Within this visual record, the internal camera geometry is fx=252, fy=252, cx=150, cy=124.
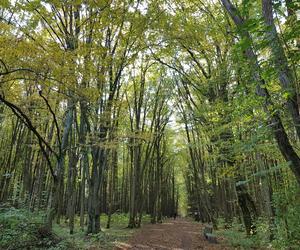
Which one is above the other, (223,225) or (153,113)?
(153,113)

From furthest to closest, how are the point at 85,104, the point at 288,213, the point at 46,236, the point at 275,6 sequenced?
the point at 85,104
the point at 46,236
the point at 288,213
the point at 275,6

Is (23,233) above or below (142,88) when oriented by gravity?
below

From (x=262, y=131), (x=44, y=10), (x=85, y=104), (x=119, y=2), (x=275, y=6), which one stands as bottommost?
(x=262, y=131)

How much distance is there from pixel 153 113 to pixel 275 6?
1764cm

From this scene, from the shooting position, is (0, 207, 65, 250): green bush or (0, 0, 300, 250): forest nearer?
(0, 0, 300, 250): forest

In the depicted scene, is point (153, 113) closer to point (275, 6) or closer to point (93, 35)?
point (93, 35)

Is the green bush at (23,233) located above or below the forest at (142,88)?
below

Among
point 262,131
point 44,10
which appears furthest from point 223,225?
point 44,10

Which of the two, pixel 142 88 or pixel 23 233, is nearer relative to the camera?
pixel 23 233

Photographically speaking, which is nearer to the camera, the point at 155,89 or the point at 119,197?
the point at 155,89

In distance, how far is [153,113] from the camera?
2056cm

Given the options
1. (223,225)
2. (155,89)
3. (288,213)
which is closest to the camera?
(288,213)

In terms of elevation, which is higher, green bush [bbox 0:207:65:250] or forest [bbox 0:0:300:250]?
forest [bbox 0:0:300:250]

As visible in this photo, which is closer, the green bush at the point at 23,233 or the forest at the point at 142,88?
the forest at the point at 142,88
